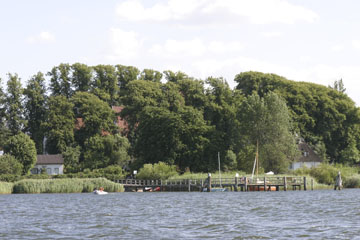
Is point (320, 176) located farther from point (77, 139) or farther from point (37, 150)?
point (37, 150)

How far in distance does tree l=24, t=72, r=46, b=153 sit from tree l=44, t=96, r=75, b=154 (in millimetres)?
4001

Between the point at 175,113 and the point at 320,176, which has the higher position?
the point at 175,113

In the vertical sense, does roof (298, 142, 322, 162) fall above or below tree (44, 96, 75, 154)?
below

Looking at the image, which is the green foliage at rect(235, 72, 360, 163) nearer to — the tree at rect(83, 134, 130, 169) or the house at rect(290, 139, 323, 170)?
the house at rect(290, 139, 323, 170)

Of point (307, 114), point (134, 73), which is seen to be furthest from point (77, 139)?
point (307, 114)

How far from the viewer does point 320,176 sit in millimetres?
76125

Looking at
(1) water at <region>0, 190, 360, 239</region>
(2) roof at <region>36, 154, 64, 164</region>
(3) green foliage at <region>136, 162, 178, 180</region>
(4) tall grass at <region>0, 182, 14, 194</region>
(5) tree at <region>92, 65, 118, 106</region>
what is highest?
(5) tree at <region>92, 65, 118, 106</region>

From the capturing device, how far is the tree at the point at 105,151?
87725 millimetres

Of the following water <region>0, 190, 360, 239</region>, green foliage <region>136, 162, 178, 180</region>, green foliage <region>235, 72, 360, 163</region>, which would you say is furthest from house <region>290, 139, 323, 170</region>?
water <region>0, 190, 360, 239</region>

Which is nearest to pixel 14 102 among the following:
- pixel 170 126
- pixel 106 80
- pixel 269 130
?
pixel 106 80

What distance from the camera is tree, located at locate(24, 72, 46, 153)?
95.7 meters

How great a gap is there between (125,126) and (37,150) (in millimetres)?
12372

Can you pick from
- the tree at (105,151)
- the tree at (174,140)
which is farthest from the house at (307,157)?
the tree at (105,151)

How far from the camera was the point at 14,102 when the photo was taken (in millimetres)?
93875
